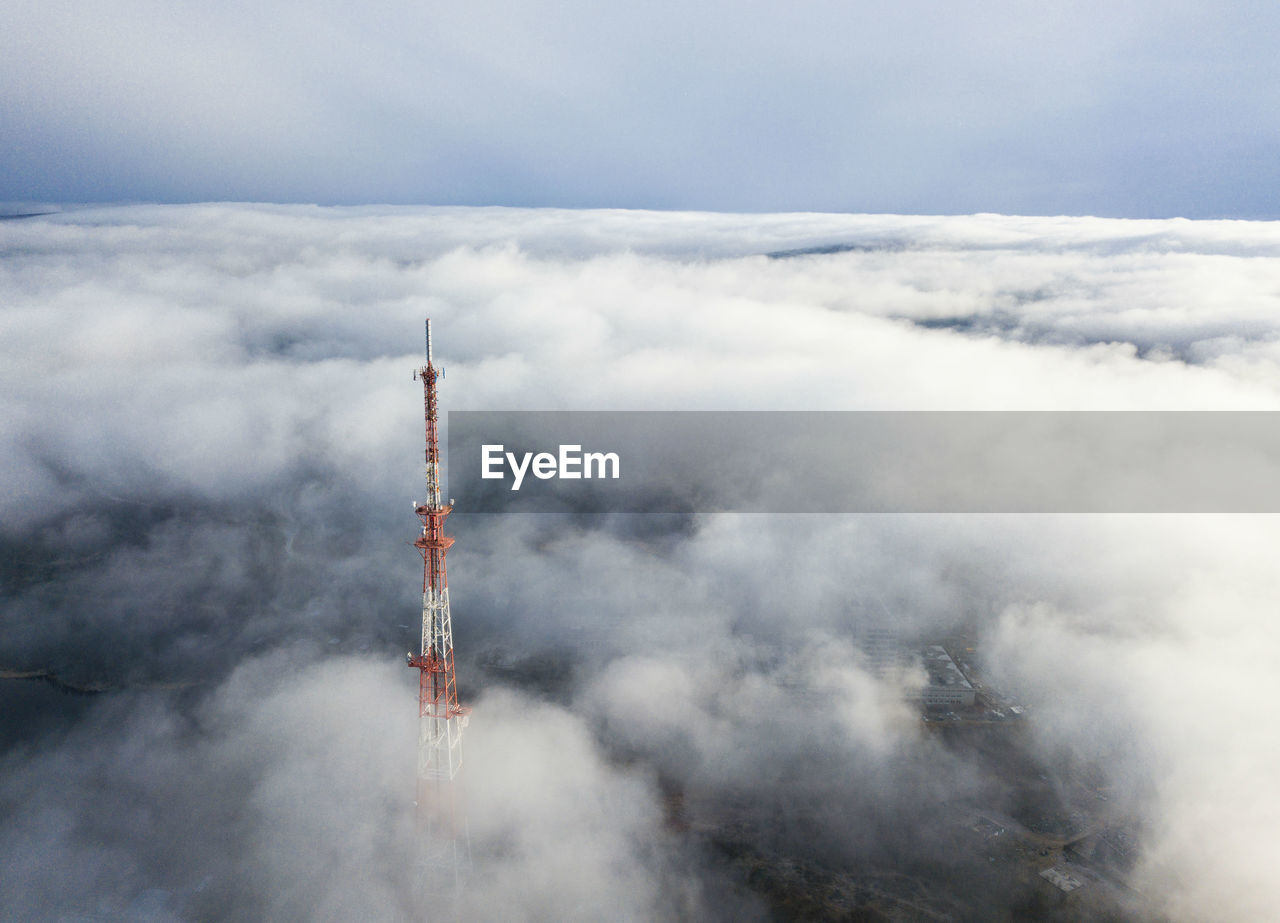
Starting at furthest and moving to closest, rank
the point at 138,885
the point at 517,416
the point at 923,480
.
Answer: the point at 517,416, the point at 923,480, the point at 138,885

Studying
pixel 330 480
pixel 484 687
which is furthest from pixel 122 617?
pixel 484 687

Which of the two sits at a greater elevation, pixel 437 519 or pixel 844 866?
pixel 437 519

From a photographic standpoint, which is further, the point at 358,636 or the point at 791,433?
the point at 791,433

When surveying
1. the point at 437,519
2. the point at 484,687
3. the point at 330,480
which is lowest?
the point at 484,687

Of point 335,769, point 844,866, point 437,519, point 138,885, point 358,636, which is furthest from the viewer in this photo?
point 358,636

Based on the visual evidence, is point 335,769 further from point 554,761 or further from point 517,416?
point 517,416

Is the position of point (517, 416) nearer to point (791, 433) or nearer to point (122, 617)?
point (791, 433)

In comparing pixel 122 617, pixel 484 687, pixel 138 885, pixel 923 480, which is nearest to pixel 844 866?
pixel 484 687
